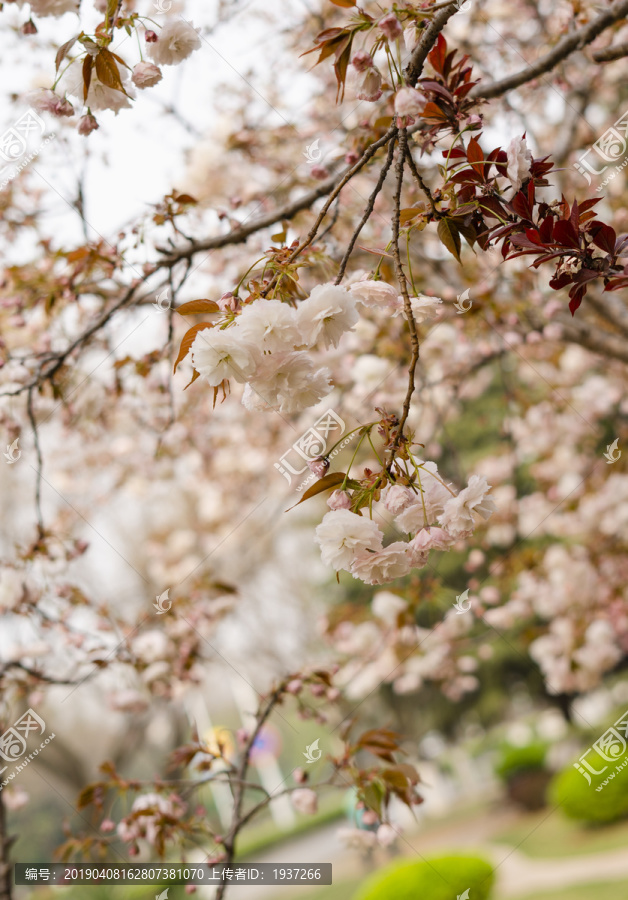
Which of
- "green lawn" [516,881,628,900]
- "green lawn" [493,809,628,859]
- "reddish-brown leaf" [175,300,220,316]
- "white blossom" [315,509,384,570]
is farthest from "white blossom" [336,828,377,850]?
"green lawn" [493,809,628,859]

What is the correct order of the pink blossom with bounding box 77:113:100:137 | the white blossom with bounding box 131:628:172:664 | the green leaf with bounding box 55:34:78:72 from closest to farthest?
the green leaf with bounding box 55:34:78:72
the pink blossom with bounding box 77:113:100:137
the white blossom with bounding box 131:628:172:664

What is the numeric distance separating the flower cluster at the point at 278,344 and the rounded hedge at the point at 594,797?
593cm

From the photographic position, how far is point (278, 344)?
776 mm

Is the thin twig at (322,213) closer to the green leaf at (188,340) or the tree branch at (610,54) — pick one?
the green leaf at (188,340)

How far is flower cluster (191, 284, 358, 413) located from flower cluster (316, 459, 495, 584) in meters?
0.14

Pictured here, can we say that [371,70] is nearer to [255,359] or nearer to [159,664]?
[255,359]

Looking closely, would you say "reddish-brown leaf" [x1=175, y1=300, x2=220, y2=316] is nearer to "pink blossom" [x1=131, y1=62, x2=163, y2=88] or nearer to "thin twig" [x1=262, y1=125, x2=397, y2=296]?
"thin twig" [x1=262, y1=125, x2=397, y2=296]

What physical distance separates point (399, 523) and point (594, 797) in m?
6.12

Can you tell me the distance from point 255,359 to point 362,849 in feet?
4.96

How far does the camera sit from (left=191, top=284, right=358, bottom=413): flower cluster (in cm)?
76

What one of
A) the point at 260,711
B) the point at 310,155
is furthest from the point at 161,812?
the point at 310,155

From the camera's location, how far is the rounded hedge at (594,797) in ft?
18.5

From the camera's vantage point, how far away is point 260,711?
5.19 ft

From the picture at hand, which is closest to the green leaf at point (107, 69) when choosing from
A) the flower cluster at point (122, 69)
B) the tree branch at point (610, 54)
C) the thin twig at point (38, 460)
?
the flower cluster at point (122, 69)
